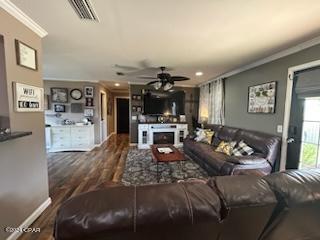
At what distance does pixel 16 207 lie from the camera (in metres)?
1.85

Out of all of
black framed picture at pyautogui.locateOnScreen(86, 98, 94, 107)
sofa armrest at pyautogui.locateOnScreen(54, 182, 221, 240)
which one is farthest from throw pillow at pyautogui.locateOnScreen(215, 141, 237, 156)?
black framed picture at pyautogui.locateOnScreen(86, 98, 94, 107)

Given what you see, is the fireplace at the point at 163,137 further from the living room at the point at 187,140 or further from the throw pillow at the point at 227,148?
the throw pillow at the point at 227,148

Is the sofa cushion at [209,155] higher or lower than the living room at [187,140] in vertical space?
lower

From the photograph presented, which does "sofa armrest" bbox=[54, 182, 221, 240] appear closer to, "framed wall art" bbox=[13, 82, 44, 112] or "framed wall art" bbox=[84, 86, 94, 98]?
"framed wall art" bbox=[13, 82, 44, 112]

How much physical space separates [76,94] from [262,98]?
5320mm

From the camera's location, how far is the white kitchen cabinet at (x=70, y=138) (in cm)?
539

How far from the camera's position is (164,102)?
21.0 feet

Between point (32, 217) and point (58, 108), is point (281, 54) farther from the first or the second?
point (58, 108)

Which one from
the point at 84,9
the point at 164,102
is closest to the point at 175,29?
the point at 84,9

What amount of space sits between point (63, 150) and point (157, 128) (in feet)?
9.98

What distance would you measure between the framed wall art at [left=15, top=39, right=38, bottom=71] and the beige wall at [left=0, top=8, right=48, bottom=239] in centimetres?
5

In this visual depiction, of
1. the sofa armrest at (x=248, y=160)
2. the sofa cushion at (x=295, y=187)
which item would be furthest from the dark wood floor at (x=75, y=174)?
the sofa armrest at (x=248, y=160)

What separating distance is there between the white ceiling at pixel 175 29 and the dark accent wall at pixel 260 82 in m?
0.25

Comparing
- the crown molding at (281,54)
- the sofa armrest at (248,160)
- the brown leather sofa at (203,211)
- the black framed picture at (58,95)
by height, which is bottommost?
the sofa armrest at (248,160)
